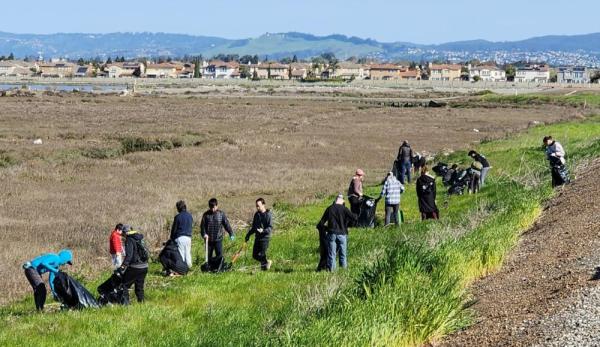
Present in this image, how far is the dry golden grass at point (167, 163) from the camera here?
21281mm

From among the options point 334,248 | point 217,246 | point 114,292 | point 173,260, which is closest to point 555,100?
point 217,246

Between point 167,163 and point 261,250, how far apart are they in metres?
20.1

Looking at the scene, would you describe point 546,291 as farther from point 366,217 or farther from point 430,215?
point 366,217

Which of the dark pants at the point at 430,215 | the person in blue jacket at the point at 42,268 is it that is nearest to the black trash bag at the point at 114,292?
the person in blue jacket at the point at 42,268

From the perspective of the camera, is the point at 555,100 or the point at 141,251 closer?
the point at 141,251

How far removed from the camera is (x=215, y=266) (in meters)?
16.4

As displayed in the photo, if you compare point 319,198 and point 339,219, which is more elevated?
point 339,219

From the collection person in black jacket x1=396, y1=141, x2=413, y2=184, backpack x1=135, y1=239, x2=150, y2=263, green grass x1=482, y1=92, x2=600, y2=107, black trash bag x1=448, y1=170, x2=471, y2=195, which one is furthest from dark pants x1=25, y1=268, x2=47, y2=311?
green grass x1=482, y1=92, x2=600, y2=107

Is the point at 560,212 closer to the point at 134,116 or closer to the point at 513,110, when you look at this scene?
the point at 134,116

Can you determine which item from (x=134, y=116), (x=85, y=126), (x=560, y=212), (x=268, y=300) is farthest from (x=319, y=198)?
(x=134, y=116)

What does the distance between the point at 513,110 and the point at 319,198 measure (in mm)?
57526

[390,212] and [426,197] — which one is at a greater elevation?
[426,197]

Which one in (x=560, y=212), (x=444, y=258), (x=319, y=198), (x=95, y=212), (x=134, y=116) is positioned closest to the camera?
(x=444, y=258)

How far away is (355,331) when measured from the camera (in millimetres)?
9703
